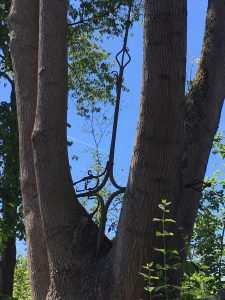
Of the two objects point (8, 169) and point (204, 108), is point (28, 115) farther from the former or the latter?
point (8, 169)

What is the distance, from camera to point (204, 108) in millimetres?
3789

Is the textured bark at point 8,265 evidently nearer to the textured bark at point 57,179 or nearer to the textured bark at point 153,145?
the textured bark at point 57,179

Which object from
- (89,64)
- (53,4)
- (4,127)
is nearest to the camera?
(53,4)

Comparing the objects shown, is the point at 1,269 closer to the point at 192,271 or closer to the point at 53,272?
the point at 53,272

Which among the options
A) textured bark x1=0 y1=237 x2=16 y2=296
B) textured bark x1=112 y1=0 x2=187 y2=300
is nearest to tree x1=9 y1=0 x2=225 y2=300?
textured bark x1=112 y1=0 x2=187 y2=300

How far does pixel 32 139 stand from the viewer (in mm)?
3586

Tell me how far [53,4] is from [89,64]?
862 centimetres

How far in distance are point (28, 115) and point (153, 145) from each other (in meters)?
1.10

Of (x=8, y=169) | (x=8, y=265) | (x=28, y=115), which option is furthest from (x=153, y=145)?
(x=8, y=265)

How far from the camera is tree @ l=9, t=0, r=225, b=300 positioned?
10.3ft

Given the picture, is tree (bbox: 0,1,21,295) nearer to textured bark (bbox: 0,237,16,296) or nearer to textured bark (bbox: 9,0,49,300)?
textured bark (bbox: 0,237,16,296)

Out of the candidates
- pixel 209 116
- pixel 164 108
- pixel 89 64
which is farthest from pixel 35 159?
pixel 89 64

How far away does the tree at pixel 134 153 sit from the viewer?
3143 mm

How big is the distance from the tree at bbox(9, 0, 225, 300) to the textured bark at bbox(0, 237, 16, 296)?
6.98 metres
